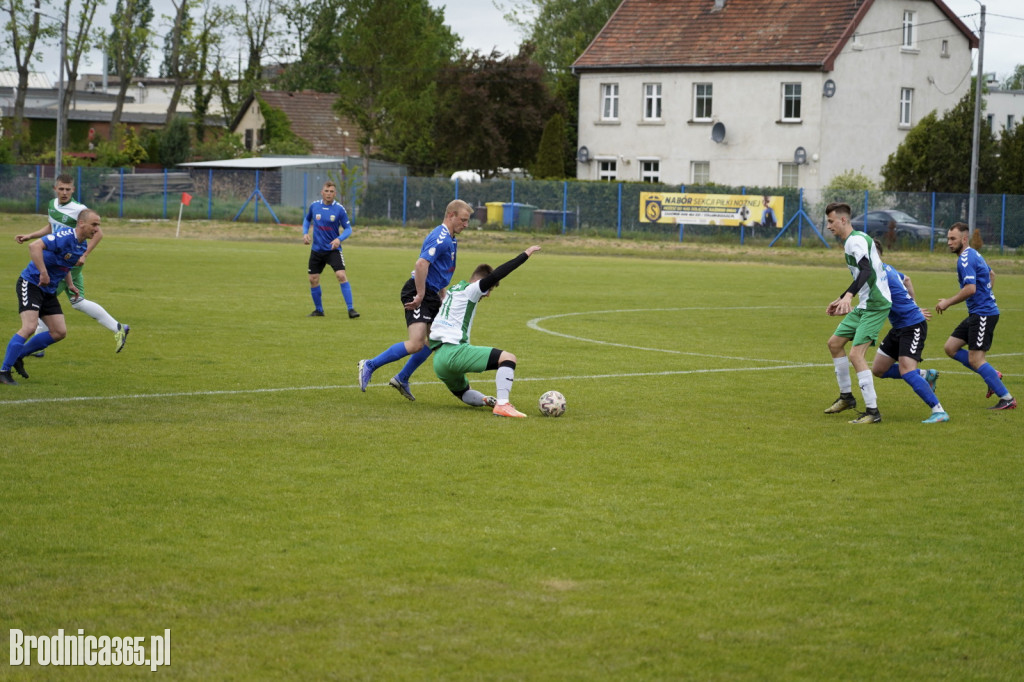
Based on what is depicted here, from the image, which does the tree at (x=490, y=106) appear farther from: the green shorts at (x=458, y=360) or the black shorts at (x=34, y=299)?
the green shorts at (x=458, y=360)

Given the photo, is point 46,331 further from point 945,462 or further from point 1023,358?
point 1023,358

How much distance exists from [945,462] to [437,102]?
59249 mm

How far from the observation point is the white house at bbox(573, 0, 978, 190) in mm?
53562

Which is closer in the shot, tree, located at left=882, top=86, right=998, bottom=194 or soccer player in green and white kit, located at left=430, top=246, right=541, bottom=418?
soccer player in green and white kit, located at left=430, top=246, right=541, bottom=418

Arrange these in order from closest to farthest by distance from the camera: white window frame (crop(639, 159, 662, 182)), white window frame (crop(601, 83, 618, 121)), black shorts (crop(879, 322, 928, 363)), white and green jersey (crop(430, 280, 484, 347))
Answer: white and green jersey (crop(430, 280, 484, 347)) → black shorts (crop(879, 322, 928, 363)) → white window frame (crop(639, 159, 662, 182)) → white window frame (crop(601, 83, 618, 121))

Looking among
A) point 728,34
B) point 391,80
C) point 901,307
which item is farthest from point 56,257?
point 391,80

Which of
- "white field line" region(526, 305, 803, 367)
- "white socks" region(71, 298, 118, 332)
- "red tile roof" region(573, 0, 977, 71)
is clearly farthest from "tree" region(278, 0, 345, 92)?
"white socks" region(71, 298, 118, 332)

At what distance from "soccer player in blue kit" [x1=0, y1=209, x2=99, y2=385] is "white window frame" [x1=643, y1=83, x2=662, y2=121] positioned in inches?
1865

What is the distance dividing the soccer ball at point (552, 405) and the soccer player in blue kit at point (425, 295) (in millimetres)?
1457

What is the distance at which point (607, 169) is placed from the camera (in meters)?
59.7

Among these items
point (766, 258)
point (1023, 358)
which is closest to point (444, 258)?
point (1023, 358)

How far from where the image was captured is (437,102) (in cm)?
6638

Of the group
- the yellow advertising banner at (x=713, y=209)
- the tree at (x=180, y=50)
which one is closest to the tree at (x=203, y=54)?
the tree at (x=180, y=50)

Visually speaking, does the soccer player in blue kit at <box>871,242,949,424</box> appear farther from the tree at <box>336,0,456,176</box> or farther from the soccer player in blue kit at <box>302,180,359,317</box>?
the tree at <box>336,0,456,176</box>
